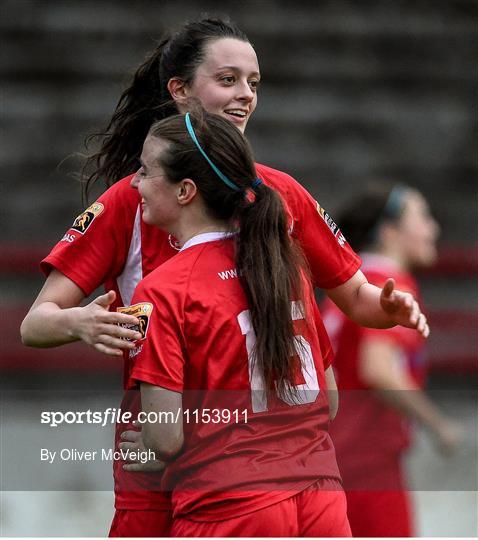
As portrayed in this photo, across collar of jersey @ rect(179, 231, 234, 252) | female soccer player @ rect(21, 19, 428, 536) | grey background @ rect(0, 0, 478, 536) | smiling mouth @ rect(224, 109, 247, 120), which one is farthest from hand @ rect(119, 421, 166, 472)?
grey background @ rect(0, 0, 478, 536)

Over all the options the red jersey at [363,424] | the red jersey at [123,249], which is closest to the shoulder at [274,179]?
the red jersey at [123,249]

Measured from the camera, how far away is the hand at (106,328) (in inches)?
103

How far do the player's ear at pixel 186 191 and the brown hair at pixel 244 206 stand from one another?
12 millimetres

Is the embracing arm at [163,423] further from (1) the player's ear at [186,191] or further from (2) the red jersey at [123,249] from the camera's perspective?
(1) the player's ear at [186,191]

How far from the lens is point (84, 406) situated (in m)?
7.68

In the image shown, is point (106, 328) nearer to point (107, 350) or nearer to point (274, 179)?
point (107, 350)

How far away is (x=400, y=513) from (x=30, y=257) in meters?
4.66

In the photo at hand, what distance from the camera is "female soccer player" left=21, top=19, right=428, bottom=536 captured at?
2.83 metres

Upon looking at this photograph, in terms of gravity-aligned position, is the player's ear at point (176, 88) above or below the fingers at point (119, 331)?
above

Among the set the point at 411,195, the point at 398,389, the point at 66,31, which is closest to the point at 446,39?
the point at 66,31

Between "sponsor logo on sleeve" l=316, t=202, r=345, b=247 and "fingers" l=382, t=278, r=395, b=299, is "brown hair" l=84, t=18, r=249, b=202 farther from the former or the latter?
"fingers" l=382, t=278, r=395, b=299

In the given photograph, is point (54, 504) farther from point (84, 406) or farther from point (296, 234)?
point (296, 234)

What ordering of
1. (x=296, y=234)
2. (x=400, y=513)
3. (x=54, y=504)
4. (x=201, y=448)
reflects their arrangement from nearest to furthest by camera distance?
(x=201, y=448) → (x=296, y=234) → (x=400, y=513) → (x=54, y=504)

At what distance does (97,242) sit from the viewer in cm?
291
